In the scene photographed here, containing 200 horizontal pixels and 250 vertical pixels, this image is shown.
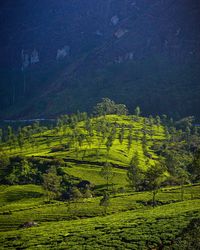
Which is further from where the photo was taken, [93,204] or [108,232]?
[93,204]

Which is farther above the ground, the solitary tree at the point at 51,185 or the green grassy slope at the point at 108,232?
the solitary tree at the point at 51,185

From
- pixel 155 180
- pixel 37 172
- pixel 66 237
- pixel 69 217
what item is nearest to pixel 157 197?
pixel 155 180

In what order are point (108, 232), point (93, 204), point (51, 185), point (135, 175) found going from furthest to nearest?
point (51, 185) < point (135, 175) < point (93, 204) < point (108, 232)

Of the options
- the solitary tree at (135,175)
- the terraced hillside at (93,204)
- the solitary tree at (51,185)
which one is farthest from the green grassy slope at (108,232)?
the solitary tree at (135,175)

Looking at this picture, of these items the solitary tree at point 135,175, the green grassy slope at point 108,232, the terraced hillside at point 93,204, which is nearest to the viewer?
the green grassy slope at point 108,232

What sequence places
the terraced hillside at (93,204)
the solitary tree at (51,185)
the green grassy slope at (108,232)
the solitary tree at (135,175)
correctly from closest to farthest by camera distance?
the green grassy slope at (108,232) < the terraced hillside at (93,204) < the solitary tree at (51,185) < the solitary tree at (135,175)

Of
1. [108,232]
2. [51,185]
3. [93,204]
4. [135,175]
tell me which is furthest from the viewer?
[51,185]

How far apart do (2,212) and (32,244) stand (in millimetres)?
61226

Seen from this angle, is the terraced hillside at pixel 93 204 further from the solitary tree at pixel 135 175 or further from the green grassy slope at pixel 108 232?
the solitary tree at pixel 135 175

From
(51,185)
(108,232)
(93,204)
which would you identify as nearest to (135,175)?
(93,204)

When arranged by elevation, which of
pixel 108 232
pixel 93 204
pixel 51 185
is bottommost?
pixel 93 204

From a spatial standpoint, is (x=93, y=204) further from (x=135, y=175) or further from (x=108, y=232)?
(x=108, y=232)

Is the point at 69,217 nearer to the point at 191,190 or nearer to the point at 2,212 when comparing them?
the point at 2,212

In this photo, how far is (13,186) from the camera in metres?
155
